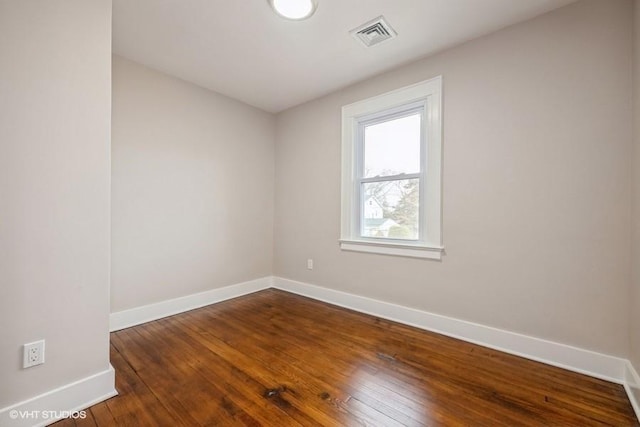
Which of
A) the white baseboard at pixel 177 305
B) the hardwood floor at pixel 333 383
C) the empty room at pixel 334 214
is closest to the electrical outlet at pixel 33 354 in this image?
the empty room at pixel 334 214

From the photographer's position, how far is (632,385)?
1549mm

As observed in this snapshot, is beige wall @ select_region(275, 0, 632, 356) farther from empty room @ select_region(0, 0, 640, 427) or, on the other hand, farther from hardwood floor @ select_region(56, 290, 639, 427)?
hardwood floor @ select_region(56, 290, 639, 427)

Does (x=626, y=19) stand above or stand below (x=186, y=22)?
below

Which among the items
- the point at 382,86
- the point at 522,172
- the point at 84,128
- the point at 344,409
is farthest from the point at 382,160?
the point at 84,128

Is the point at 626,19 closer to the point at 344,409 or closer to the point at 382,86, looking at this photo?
the point at 382,86

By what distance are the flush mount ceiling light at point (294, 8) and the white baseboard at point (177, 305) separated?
9.24ft

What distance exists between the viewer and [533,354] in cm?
197

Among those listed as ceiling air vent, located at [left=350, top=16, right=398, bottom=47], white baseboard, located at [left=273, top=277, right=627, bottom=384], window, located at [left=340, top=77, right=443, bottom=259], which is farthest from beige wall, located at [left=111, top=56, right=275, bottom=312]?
ceiling air vent, located at [left=350, top=16, right=398, bottom=47]

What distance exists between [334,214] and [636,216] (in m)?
2.35

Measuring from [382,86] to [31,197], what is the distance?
9.28 feet

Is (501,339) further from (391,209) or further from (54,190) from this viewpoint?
(54,190)

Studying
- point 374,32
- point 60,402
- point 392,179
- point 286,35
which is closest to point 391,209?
point 392,179

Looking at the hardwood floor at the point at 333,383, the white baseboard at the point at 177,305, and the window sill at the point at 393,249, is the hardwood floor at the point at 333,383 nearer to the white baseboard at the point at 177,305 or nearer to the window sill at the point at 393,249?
the white baseboard at the point at 177,305

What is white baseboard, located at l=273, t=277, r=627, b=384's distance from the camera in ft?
5.74
